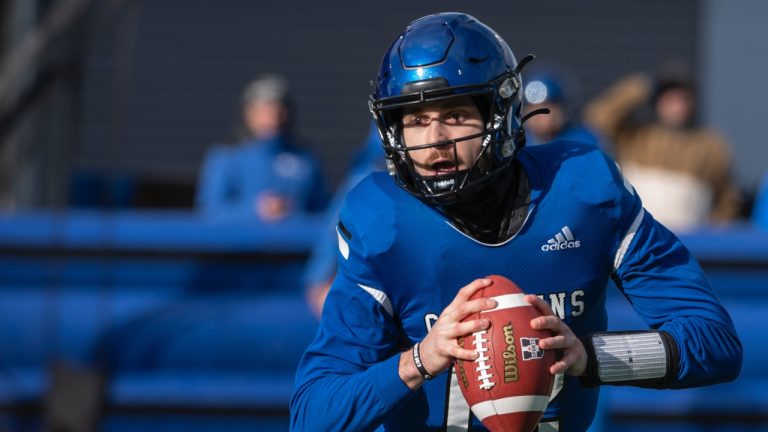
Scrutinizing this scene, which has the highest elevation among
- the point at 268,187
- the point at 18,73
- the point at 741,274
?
the point at 18,73

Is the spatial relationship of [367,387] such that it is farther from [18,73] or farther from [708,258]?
[18,73]

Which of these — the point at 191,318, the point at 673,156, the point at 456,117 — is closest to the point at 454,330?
the point at 456,117

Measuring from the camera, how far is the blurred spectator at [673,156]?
6.71m

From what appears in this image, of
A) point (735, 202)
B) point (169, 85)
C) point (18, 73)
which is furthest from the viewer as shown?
point (169, 85)

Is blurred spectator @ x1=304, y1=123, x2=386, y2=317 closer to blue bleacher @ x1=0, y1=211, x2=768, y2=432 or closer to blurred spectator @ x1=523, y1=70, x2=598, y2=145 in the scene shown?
blue bleacher @ x1=0, y1=211, x2=768, y2=432

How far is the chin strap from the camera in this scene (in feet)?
8.01

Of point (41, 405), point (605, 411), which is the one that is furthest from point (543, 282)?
point (41, 405)

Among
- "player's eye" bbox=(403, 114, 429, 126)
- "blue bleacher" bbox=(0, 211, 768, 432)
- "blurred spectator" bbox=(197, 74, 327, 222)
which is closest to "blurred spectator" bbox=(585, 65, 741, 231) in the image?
"blue bleacher" bbox=(0, 211, 768, 432)

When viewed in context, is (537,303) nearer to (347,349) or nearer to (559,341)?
(559,341)

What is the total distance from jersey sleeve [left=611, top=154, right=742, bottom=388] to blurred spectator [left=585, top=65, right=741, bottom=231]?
398 cm

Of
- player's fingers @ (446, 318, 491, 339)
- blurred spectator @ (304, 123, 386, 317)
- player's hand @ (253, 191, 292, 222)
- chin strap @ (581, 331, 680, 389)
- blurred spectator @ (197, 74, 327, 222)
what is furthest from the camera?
blurred spectator @ (197, 74, 327, 222)

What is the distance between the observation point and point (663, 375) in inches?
97.6

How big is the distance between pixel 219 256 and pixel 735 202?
320cm

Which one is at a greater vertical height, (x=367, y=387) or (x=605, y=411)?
(x=367, y=387)
